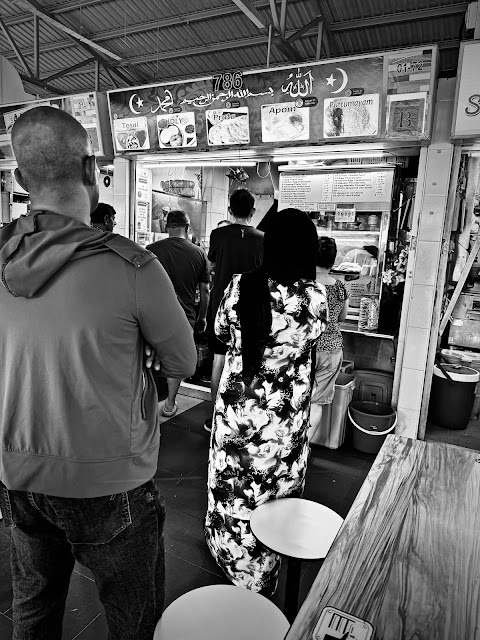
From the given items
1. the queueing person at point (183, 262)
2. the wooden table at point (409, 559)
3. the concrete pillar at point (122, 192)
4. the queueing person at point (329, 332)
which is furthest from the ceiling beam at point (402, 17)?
the wooden table at point (409, 559)

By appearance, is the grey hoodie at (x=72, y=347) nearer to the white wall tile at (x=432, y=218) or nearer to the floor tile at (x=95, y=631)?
the floor tile at (x=95, y=631)

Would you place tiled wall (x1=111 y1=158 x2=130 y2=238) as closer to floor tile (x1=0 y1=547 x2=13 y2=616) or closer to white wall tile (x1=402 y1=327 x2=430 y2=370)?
white wall tile (x1=402 y1=327 x2=430 y2=370)

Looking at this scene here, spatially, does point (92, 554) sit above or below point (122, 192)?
below

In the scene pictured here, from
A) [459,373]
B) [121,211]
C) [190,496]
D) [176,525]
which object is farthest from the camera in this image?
[121,211]

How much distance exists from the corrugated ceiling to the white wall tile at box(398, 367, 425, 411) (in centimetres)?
361

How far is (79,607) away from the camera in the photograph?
212 cm

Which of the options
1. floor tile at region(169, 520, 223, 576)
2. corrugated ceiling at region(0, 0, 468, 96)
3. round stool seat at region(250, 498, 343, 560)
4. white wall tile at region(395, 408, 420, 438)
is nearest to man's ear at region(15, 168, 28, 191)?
round stool seat at region(250, 498, 343, 560)

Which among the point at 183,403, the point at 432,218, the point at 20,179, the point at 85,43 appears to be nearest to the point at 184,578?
the point at 20,179

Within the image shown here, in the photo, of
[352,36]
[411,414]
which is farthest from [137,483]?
[352,36]

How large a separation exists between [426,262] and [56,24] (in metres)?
6.04

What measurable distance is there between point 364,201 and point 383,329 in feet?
4.91

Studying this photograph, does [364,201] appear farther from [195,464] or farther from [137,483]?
[137,483]

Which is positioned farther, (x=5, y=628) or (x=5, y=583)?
(x=5, y=583)

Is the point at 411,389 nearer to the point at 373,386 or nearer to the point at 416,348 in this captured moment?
the point at 416,348
